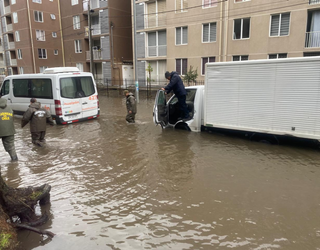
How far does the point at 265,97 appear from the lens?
646 centimetres

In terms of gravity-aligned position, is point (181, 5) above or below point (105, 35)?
above

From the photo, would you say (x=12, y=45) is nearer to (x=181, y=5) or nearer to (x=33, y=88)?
(x=181, y=5)

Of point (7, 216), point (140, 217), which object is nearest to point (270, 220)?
point (140, 217)

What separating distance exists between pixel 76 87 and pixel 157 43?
17203 mm

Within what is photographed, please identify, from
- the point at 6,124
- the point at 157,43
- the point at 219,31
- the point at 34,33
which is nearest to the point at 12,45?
the point at 34,33

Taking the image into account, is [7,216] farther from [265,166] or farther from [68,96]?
[68,96]

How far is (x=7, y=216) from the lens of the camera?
3186 millimetres

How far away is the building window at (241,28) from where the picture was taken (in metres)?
20.1

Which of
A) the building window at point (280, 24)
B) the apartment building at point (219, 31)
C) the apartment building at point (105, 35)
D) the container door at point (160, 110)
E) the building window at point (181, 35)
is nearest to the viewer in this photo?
the container door at point (160, 110)

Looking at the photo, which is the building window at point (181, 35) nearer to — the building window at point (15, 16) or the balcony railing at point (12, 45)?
the building window at point (15, 16)

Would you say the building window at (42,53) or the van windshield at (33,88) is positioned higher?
the building window at (42,53)

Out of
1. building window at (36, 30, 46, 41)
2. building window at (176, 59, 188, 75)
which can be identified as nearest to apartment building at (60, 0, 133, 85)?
building window at (36, 30, 46, 41)

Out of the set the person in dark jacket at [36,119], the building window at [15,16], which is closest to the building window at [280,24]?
the person in dark jacket at [36,119]

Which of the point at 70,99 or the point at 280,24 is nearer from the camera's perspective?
the point at 70,99
